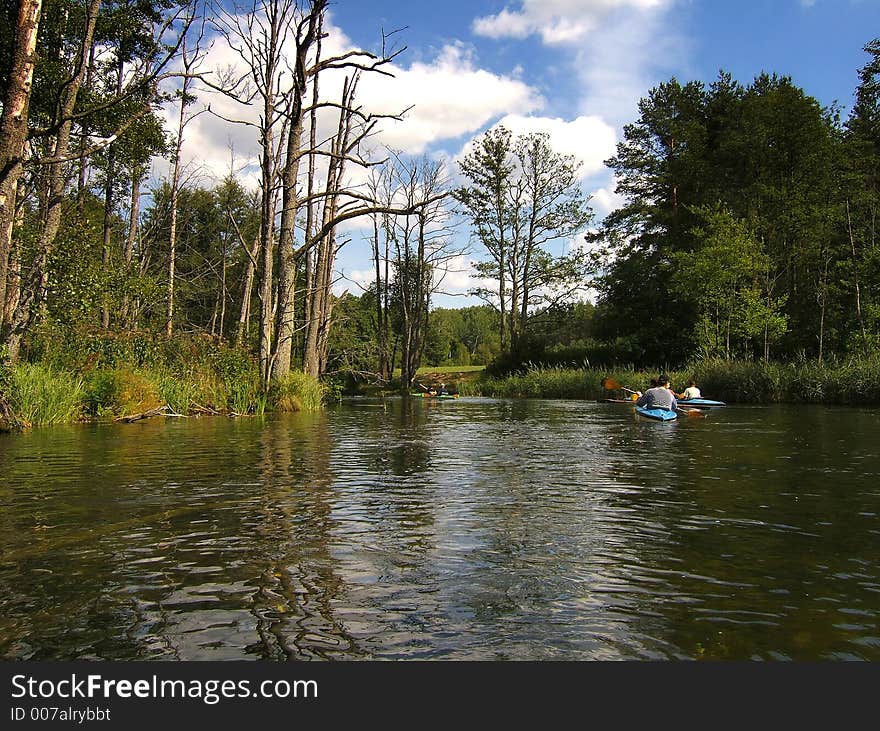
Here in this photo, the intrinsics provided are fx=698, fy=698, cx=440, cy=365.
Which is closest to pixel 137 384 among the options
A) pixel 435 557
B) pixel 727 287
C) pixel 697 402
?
pixel 435 557

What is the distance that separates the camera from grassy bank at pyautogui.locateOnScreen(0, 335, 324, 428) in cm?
1230

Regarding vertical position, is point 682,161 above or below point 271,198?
above

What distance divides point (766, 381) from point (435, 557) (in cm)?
2407

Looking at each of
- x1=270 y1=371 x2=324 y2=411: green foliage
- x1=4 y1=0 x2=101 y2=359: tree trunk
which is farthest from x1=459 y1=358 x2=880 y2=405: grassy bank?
x1=4 y1=0 x2=101 y2=359: tree trunk

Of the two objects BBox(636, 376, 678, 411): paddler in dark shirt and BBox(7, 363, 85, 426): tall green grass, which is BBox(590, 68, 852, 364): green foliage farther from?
BBox(7, 363, 85, 426): tall green grass

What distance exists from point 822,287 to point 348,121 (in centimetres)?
2238

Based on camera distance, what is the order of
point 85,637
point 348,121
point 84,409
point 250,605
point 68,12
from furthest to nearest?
point 348,121
point 68,12
point 84,409
point 250,605
point 85,637

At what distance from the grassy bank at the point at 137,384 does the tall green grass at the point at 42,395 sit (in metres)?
0.01

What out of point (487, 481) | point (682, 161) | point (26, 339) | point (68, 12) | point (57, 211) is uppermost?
point (682, 161)

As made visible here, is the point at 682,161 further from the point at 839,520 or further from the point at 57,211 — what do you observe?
the point at 839,520

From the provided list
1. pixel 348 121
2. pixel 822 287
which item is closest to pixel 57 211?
pixel 348 121

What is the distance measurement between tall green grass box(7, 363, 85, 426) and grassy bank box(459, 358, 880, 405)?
21.4 meters

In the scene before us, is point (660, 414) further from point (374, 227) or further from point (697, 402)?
point (374, 227)

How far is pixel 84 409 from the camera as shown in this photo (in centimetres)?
1409
